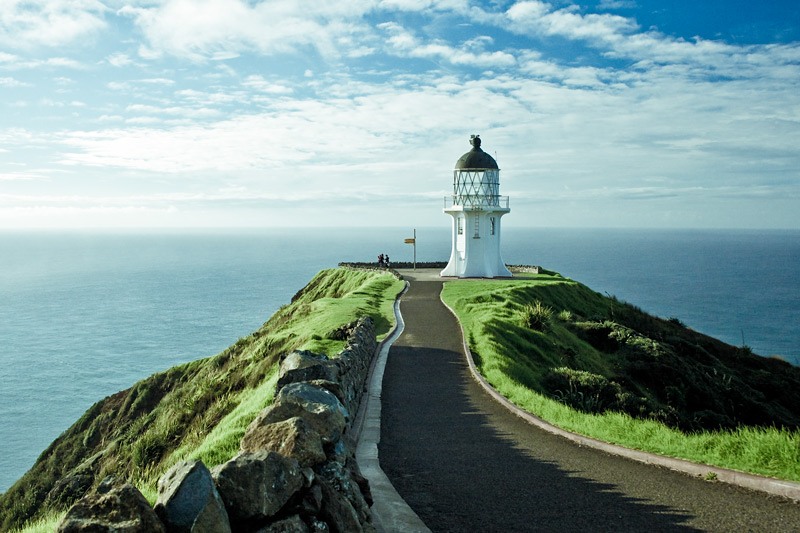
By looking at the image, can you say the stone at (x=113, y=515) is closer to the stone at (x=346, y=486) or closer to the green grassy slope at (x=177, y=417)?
the stone at (x=346, y=486)

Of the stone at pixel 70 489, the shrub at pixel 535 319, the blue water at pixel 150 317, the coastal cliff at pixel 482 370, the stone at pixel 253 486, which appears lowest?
the blue water at pixel 150 317

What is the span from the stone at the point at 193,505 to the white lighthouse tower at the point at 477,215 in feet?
159

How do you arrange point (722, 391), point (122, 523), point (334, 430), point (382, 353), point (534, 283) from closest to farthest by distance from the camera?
point (122, 523) → point (334, 430) → point (382, 353) → point (722, 391) → point (534, 283)

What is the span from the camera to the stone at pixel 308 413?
8.44m

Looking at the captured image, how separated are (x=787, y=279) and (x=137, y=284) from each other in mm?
165739

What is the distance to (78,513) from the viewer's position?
210 inches

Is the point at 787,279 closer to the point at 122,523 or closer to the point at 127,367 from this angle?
the point at 127,367

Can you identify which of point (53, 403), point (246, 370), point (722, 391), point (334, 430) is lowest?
point (53, 403)

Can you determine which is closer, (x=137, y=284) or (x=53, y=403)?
(x=53, y=403)

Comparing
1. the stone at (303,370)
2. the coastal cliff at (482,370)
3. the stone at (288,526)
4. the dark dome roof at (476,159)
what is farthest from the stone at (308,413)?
the dark dome roof at (476,159)

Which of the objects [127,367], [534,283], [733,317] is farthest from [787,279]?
[127,367]

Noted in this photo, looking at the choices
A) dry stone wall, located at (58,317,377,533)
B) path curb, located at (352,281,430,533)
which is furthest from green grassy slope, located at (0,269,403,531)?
dry stone wall, located at (58,317,377,533)

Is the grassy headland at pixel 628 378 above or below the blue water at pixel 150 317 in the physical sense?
above

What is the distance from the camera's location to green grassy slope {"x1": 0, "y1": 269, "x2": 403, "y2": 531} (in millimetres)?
17000
